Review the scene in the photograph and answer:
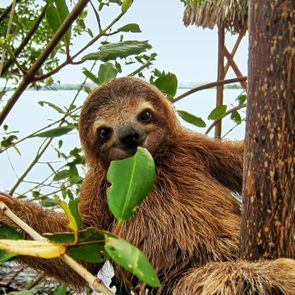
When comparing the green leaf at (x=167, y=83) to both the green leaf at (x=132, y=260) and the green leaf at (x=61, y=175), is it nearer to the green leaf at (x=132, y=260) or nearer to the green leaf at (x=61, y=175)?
the green leaf at (x=61, y=175)

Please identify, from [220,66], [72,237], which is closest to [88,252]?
[72,237]

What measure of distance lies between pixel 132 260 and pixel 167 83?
180 centimetres

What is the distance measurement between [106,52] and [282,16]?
711 mm

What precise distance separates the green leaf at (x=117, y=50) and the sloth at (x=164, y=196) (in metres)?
0.18

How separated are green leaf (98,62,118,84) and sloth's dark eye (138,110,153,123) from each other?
0.35 m

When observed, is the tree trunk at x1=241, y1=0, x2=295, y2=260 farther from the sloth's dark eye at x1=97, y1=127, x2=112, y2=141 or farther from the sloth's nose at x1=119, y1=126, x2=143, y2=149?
the sloth's dark eye at x1=97, y1=127, x2=112, y2=141

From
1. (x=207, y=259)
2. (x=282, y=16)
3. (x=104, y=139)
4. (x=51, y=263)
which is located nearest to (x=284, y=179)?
(x=282, y=16)

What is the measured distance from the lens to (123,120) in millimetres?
2178

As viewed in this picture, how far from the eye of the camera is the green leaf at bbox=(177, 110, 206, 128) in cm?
257

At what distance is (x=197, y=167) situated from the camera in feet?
7.61

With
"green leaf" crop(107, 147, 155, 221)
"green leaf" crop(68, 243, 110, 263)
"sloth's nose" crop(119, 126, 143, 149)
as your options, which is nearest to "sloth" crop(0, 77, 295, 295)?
"sloth's nose" crop(119, 126, 143, 149)

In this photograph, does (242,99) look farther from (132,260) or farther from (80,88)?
(132,260)

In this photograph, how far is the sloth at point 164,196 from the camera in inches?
Answer: 79.4

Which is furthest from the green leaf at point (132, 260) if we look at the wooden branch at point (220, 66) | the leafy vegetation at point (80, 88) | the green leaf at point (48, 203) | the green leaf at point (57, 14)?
the wooden branch at point (220, 66)
